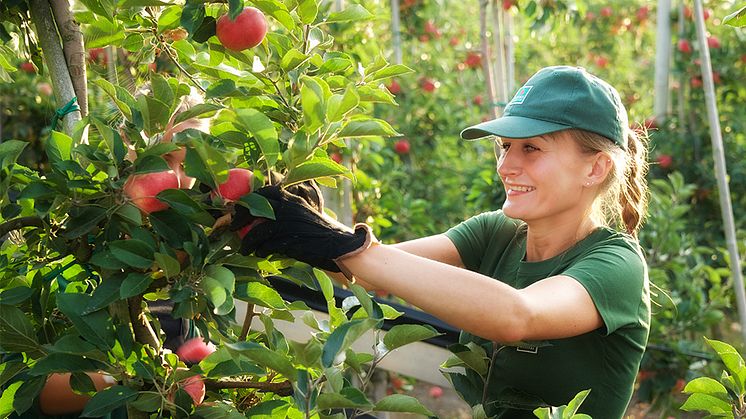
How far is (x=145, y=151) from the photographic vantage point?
1.26m

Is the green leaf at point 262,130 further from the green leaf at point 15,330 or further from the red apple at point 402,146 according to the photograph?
the red apple at point 402,146

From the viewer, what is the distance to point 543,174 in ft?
5.44

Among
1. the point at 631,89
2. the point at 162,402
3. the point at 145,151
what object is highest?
the point at 145,151

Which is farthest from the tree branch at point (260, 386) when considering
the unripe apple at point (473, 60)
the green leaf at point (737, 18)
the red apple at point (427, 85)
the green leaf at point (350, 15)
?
the unripe apple at point (473, 60)

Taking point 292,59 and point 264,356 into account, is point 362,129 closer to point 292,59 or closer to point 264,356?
point 292,59

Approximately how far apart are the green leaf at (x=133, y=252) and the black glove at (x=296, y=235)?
129 millimetres

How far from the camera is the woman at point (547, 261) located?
55.7 inches

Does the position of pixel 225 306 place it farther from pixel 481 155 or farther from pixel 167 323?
pixel 481 155

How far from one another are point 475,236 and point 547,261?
238mm

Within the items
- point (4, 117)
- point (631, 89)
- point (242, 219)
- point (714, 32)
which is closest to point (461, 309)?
point (242, 219)

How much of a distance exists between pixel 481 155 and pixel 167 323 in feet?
13.6

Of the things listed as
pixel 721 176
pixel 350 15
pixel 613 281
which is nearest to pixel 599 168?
pixel 613 281

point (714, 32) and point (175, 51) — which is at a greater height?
point (175, 51)

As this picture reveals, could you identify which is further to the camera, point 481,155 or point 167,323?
point 481,155
